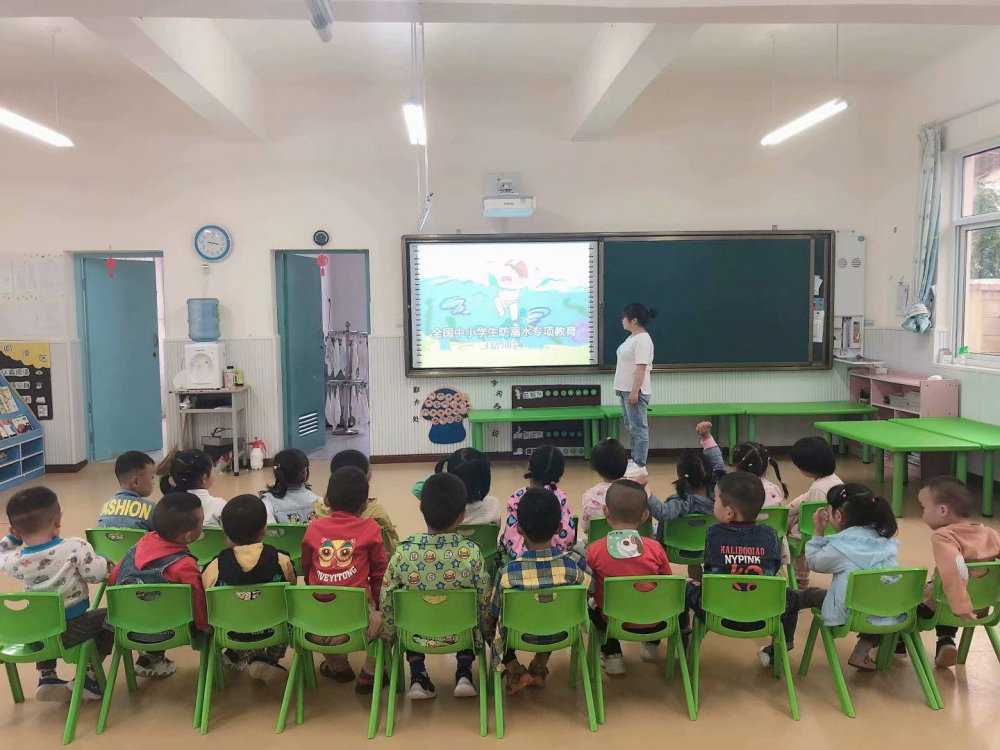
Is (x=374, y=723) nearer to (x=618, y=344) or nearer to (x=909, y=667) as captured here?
(x=909, y=667)

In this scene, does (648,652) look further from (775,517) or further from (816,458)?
(816,458)

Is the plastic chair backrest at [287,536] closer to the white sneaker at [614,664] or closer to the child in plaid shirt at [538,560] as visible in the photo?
the child in plaid shirt at [538,560]

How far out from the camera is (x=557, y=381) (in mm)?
6953

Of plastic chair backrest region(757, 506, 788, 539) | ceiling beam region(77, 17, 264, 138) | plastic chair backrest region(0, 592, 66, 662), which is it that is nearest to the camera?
plastic chair backrest region(0, 592, 66, 662)

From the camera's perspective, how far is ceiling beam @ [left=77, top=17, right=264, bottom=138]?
4113 millimetres

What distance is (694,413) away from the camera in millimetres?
6414

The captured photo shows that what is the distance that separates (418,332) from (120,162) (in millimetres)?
3053

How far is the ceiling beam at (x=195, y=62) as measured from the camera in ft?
13.5

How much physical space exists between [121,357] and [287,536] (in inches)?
202

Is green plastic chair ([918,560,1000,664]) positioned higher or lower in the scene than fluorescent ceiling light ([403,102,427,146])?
lower

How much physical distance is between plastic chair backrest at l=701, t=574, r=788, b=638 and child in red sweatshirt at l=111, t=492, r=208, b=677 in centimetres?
176

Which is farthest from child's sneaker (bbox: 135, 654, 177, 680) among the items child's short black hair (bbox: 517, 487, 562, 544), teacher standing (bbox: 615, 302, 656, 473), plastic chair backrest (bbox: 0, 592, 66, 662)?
teacher standing (bbox: 615, 302, 656, 473)

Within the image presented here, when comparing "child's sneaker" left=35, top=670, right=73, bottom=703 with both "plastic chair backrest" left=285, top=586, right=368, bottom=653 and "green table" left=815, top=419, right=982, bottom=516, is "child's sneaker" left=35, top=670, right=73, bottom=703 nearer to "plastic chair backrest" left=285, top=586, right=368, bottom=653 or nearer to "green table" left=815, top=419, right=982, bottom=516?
"plastic chair backrest" left=285, top=586, right=368, bottom=653

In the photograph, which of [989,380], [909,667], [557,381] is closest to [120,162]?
[557,381]
